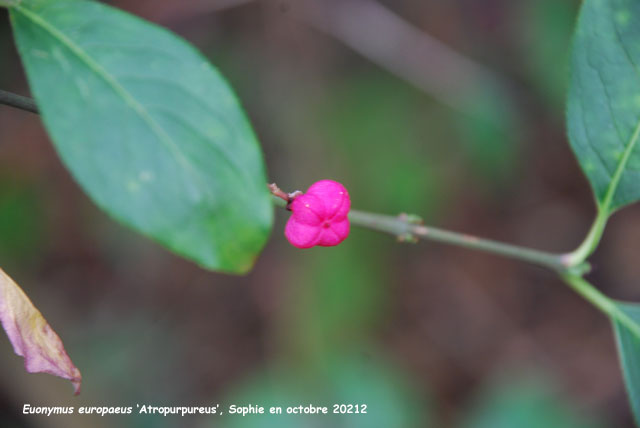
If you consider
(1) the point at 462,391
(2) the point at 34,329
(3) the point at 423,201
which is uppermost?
(3) the point at 423,201

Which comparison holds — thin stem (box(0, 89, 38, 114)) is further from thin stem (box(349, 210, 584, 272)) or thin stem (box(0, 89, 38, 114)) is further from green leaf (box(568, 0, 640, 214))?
green leaf (box(568, 0, 640, 214))

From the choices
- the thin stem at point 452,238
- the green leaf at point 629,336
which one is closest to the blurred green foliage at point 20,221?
the thin stem at point 452,238

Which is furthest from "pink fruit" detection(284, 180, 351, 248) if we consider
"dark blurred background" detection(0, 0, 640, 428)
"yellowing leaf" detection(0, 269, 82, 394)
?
"dark blurred background" detection(0, 0, 640, 428)

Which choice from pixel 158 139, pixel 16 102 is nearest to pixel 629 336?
pixel 158 139

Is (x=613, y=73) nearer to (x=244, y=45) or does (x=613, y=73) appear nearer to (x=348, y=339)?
(x=348, y=339)

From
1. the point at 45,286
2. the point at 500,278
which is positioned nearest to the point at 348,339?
the point at 500,278

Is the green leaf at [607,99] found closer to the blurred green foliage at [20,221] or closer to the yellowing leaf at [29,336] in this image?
the yellowing leaf at [29,336]
